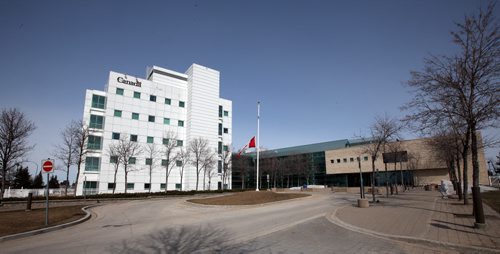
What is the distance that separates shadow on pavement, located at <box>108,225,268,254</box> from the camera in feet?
25.8

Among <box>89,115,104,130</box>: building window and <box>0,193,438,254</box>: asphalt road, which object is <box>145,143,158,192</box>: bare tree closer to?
<box>89,115,104,130</box>: building window

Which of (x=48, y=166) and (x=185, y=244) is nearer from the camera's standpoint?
(x=185, y=244)

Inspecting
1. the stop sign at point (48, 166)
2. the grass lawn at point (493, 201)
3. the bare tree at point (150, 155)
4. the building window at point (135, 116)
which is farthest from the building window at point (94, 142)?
the grass lawn at point (493, 201)

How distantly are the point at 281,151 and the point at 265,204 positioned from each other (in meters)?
71.3

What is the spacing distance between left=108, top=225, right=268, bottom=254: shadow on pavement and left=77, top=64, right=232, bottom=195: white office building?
3774cm

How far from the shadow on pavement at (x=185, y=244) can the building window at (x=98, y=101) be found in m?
47.0

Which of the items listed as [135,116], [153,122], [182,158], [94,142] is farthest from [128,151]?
[182,158]

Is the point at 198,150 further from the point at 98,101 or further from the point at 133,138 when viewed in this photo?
the point at 98,101

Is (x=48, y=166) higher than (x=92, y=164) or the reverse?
the reverse

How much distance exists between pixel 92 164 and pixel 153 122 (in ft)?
44.5

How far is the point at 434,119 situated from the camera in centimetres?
1309

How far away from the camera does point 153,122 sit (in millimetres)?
56625

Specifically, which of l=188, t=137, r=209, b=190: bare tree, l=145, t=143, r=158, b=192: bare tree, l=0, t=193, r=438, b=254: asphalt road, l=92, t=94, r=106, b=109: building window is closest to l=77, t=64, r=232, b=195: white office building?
l=92, t=94, r=106, b=109: building window

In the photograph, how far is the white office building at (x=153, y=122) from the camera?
4944 cm
